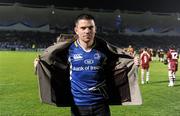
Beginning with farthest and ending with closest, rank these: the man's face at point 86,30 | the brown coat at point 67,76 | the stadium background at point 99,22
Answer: the stadium background at point 99,22
the brown coat at point 67,76
the man's face at point 86,30

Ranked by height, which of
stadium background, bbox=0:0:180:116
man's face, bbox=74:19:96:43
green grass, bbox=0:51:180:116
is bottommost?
green grass, bbox=0:51:180:116

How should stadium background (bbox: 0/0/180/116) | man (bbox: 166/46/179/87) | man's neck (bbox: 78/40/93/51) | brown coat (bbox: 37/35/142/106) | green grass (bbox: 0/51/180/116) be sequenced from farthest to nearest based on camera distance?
stadium background (bbox: 0/0/180/116) → man (bbox: 166/46/179/87) → green grass (bbox: 0/51/180/116) → brown coat (bbox: 37/35/142/106) → man's neck (bbox: 78/40/93/51)

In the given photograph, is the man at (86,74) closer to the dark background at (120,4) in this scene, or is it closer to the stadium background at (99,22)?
the stadium background at (99,22)

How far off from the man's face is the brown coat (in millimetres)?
357

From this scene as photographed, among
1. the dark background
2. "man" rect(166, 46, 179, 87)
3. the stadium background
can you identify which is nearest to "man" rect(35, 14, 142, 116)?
"man" rect(166, 46, 179, 87)

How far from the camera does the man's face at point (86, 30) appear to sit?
6.24m

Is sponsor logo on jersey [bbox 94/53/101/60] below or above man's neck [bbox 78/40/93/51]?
below

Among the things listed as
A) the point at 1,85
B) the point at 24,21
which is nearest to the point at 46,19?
the point at 24,21

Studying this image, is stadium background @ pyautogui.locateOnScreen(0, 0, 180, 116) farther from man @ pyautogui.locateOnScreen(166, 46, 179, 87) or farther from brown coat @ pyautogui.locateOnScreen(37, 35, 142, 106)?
brown coat @ pyautogui.locateOnScreen(37, 35, 142, 106)

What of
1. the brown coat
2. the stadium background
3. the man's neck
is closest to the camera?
the man's neck

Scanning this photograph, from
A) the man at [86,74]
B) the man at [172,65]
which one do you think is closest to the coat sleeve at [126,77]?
the man at [86,74]

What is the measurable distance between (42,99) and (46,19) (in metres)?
89.2

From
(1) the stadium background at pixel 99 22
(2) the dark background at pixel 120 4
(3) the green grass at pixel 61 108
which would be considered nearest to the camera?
(3) the green grass at pixel 61 108

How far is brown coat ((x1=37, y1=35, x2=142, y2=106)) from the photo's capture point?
22.0ft
